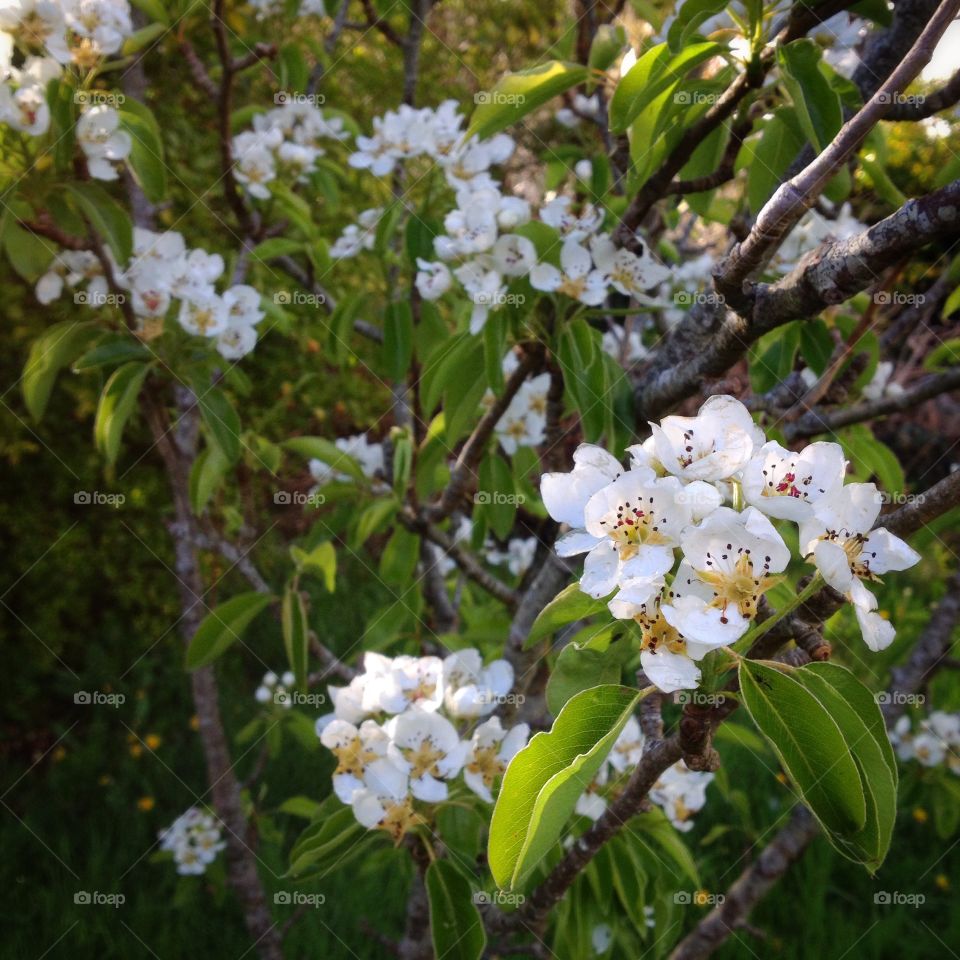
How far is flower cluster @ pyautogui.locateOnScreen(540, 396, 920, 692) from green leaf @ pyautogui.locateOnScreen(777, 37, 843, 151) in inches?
17.7

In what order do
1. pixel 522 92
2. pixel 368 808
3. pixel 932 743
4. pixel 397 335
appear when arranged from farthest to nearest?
pixel 932 743 < pixel 397 335 < pixel 522 92 < pixel 368 808

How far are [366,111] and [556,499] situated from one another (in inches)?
162

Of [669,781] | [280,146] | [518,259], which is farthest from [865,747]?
[280,146]

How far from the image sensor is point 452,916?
1.13 metres

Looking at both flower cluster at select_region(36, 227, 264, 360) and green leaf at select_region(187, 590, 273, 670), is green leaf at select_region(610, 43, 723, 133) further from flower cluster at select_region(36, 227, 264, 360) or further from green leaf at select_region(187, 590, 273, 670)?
green leaf at select_region(187, 590, 273, 670)

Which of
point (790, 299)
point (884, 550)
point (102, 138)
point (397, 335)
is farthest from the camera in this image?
point (397, 335)

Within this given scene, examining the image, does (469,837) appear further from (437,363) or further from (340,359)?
(340,359)

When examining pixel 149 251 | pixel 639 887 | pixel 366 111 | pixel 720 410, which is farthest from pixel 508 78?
pixel 366 111

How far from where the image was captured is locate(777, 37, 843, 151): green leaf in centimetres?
102

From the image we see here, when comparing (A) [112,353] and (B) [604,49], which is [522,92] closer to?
(B) [604,49]

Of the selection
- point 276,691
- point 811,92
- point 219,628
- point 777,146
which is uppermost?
point 811,92

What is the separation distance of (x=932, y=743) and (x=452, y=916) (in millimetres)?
1951

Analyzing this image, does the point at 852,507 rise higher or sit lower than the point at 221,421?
higher

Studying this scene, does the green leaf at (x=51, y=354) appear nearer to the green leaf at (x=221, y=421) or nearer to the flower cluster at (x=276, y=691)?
the green leaf at (x=221, y=421)
